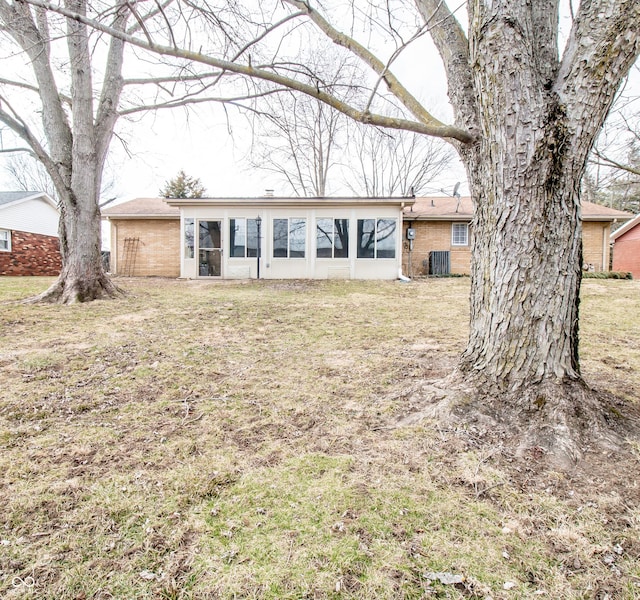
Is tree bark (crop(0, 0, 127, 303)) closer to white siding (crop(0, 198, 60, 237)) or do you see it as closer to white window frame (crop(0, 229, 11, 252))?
white siding (crop(0, 198, 60, 237))

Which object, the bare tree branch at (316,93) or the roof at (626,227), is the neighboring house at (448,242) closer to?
the roof at (626,227)

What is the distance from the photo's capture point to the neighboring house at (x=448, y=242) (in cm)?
1437

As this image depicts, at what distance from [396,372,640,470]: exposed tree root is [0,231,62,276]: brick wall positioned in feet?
60.5

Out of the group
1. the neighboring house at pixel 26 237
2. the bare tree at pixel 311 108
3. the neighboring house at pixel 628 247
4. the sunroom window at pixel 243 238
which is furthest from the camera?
the neighboring house at pixel 628 247

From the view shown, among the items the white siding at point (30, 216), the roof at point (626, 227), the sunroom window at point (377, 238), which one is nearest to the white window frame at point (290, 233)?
the sunroom window at point (377, 238)

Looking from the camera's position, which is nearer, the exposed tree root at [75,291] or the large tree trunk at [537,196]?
the large tree trunk at [537,196]

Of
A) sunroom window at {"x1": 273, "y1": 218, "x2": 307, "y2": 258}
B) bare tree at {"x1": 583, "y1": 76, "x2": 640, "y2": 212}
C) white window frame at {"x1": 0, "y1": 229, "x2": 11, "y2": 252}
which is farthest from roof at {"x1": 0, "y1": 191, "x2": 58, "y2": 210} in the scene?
bare tree at {"x1": 583, "y1": 76, "x2": 640, "y2": 212}

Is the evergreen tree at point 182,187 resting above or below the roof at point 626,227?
above

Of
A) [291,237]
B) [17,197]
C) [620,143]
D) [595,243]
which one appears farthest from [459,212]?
[17,197]

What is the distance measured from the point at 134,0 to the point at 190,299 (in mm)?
5367

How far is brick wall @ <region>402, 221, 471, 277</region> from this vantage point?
1468 centimetres

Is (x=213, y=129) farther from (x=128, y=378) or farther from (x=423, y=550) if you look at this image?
(x=423, y=550)

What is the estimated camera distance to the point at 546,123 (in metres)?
2.08

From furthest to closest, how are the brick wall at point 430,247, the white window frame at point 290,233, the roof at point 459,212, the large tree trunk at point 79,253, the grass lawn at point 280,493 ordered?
the brick wall at point 430,247 → the roof at point 459,212 → the white window frame at point 290,233 → the large tree trunk at point 79,253 → the grass lawn at point 280,493
